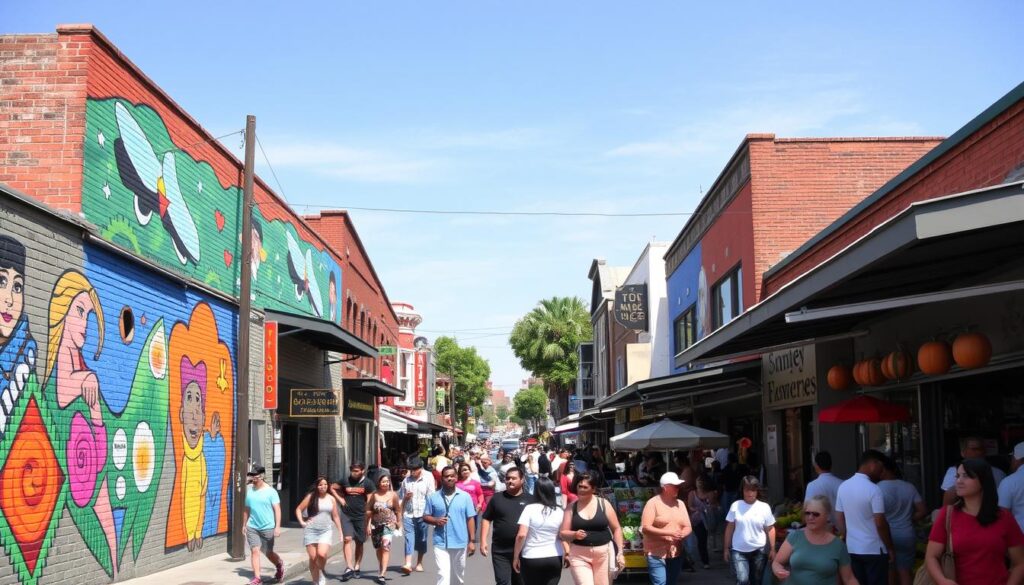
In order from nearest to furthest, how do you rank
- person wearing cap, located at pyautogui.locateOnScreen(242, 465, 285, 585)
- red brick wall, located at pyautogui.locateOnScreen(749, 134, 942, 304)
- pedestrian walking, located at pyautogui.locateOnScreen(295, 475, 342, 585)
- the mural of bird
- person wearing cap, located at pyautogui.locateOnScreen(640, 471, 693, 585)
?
person wearing cap, located at pyautogui.locateOnScreen(640, 471, 693, 585) → pedestrian walking, located at pyautogui.locateOnScreen(295, 475, 342, 585) → person wearing cap, located at pyautogui.locateOnScreen(242, 465, 285, 585) → the mural of bird → red brick wall, located at pyautogui.locateOnScreen(749, 134, 942, 304)

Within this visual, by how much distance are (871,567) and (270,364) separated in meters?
13.9

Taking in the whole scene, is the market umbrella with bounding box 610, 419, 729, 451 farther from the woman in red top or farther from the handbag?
the woman in red top

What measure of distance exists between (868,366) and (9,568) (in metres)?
11.1

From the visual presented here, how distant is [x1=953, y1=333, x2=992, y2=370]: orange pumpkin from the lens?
10.9m

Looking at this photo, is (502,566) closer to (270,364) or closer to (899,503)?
(899,503)

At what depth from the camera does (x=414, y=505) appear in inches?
607

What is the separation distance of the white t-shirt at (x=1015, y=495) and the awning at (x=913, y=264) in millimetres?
1554

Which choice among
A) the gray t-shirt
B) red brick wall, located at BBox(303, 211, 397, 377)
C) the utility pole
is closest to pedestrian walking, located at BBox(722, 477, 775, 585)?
the gray t-shirt

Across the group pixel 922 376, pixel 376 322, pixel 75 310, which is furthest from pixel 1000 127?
pixel 376 322

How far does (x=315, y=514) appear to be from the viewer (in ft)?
44.8

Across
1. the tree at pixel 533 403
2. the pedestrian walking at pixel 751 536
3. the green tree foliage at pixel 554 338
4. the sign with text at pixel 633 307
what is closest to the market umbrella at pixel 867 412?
the pedestrian walking at pixel 751 536

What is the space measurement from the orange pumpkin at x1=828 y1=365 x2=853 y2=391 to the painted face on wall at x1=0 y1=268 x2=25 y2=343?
1132 centimetres

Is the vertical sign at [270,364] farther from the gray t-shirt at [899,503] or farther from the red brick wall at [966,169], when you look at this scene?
the gray t-shirt at [899,503]

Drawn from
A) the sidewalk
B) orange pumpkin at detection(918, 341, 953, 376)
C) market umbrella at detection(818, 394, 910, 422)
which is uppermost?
orange pumpkin at detection(918, 341, 953, 376)
